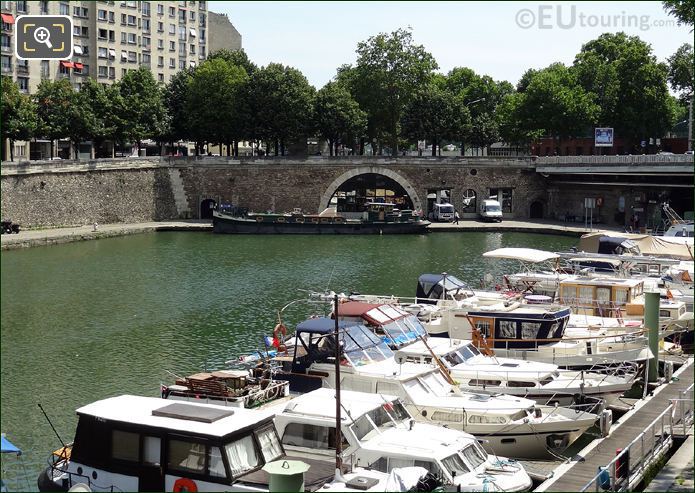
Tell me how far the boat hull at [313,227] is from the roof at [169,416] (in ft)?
161

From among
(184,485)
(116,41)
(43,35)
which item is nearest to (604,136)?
(116,41)

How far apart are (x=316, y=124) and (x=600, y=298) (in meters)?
46.5

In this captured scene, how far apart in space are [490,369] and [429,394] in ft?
9.87

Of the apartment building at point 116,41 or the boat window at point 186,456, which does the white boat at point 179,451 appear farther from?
the apartment building at point 116,41

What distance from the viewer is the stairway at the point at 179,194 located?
71.1 m

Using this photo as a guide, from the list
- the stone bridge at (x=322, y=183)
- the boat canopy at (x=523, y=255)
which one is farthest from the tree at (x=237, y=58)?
the boat canopy at (x=523, y=255)

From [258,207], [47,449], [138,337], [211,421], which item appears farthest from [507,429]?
[258,207]

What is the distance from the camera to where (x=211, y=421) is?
15.8 metres

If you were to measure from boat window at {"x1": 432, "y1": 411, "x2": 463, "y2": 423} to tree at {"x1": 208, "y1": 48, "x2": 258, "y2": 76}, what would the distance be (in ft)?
211

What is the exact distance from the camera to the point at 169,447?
51.1 ft

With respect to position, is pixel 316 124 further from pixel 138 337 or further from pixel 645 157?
pixel 138 337

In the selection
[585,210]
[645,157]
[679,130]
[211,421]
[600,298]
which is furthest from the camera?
[679,130]

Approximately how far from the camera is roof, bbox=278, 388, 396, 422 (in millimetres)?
17547

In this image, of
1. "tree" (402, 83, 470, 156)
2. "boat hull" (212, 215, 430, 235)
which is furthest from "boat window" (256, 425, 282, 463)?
"tree" (402, 83, 470, 156)
